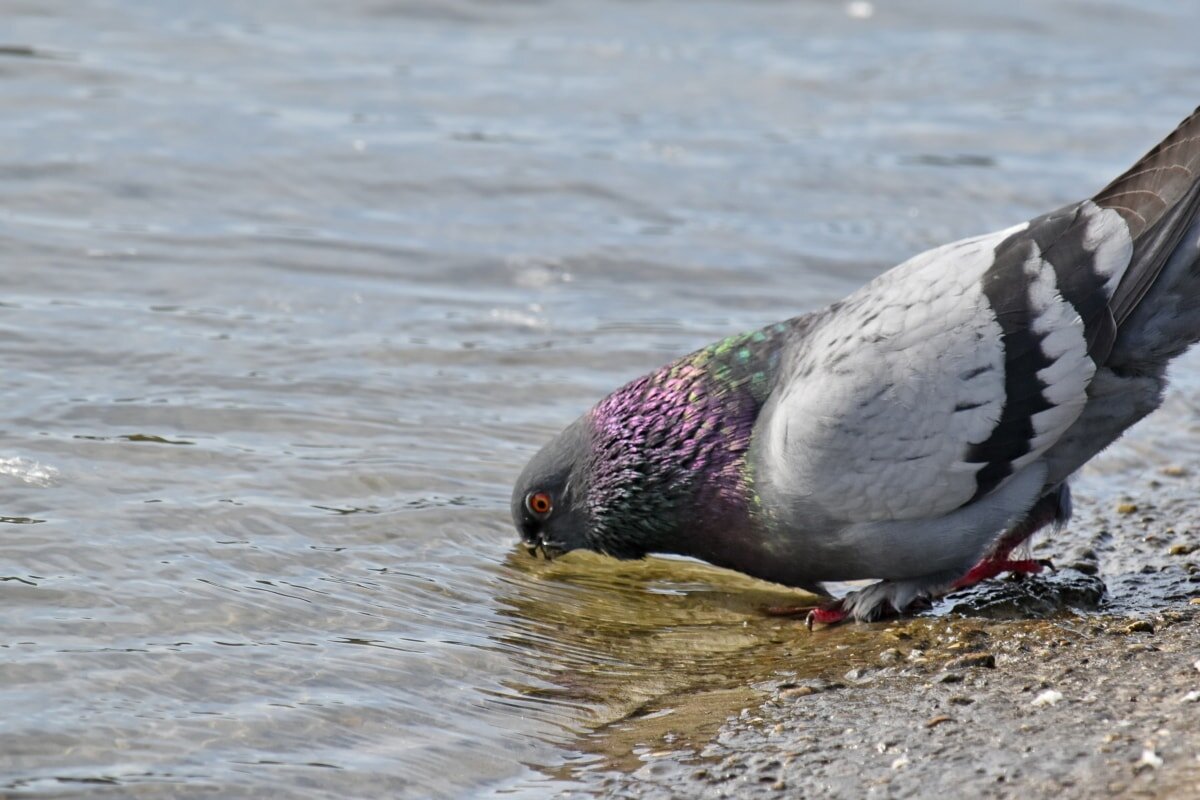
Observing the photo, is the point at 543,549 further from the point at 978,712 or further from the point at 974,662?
the point at 978,712

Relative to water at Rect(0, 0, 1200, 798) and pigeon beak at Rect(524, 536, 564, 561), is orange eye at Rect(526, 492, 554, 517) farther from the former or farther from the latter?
water at Rect(0, 0, 1200, 798)

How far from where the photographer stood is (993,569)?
6.05 m

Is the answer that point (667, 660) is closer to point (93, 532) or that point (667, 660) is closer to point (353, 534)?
point (353, 534)

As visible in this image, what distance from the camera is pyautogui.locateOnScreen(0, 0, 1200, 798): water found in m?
5.02

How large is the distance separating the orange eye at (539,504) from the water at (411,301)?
11.1 inches

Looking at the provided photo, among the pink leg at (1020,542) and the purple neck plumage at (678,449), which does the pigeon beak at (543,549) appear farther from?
the pink leg at (1020,542)

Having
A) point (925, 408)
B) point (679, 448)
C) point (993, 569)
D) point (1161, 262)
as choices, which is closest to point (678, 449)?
point (679, 448)

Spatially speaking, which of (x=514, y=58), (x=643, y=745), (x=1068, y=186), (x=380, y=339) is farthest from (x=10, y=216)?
(x=1068, y=186)

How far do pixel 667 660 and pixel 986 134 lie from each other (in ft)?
30.9

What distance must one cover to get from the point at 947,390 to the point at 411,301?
15.3 feet

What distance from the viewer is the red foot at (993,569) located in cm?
606

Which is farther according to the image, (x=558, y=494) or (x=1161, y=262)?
(x=558, y=494)

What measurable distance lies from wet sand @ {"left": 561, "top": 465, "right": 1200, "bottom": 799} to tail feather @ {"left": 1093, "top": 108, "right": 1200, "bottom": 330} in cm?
113

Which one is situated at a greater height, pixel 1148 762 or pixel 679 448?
pixel 679 448
